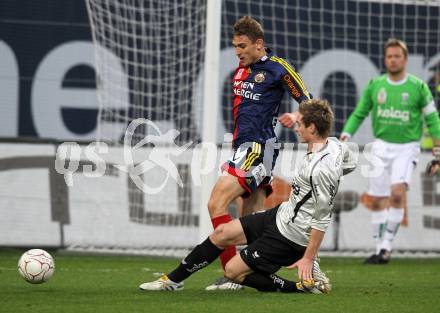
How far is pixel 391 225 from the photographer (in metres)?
10.2

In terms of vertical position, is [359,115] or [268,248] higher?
[359,115]

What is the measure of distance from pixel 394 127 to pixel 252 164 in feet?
11.6

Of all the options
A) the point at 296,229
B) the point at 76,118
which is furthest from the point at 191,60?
the point at 296,229

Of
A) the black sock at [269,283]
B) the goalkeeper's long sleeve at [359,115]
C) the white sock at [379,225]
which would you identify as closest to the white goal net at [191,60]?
the white sock at [379,225]

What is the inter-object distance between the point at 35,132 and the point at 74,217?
2999 mm

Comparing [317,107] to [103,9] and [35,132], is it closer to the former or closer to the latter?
[103,9]

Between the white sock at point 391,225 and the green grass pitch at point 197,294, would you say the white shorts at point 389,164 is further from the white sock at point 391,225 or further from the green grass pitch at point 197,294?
the green grass pitch at point 197,294

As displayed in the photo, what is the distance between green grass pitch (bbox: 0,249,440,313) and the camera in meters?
5.77

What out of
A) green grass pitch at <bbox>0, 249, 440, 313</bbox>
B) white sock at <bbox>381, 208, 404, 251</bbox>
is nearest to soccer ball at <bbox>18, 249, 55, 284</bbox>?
green grass pitch at <bbox>0, 249, 440, 313</bbox>

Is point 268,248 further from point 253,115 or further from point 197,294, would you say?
point 253,115

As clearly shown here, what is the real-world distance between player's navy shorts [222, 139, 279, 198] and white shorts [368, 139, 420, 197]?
10.3 feet

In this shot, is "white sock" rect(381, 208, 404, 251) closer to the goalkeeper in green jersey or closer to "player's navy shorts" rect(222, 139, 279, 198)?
the goalkeeper in green jersey

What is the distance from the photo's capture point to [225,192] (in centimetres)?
708

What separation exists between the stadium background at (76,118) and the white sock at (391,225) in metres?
1.02
